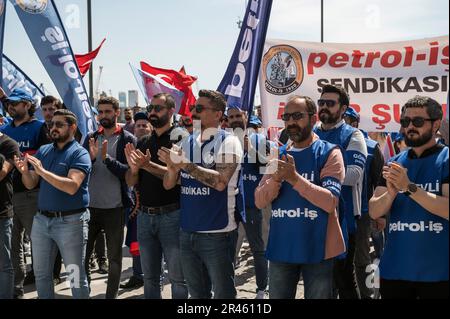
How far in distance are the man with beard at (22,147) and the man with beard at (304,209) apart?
10.5ft

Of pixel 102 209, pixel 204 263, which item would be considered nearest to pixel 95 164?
pixel 102 209

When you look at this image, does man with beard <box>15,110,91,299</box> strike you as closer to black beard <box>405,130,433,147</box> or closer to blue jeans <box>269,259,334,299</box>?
blue jeans <box>269,259,334,299</box>

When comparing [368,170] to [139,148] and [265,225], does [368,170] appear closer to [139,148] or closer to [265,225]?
[265,225]

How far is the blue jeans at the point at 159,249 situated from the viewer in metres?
4.46

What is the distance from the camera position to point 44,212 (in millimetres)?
4559

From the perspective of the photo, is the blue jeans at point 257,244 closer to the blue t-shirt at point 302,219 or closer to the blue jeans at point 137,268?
the blue jeans at point 137,268

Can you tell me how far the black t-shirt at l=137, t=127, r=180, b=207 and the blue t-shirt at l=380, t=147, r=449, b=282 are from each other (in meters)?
1.99

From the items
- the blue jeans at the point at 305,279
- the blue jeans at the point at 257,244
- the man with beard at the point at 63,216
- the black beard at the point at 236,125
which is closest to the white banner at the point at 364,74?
the black beard at the point at 236,125

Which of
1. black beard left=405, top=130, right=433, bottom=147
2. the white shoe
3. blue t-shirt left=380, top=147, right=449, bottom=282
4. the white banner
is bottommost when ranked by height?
the white shoe

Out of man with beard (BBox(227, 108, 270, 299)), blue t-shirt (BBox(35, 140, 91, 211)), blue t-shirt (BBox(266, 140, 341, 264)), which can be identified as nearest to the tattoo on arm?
blue t-shirt (BBox(266, 140, 341, 264))

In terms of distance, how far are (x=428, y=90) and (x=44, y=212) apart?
441 cm

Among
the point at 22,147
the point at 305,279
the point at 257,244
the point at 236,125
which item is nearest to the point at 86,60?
the point at 22,147

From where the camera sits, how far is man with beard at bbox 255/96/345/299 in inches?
132

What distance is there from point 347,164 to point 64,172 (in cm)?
241
